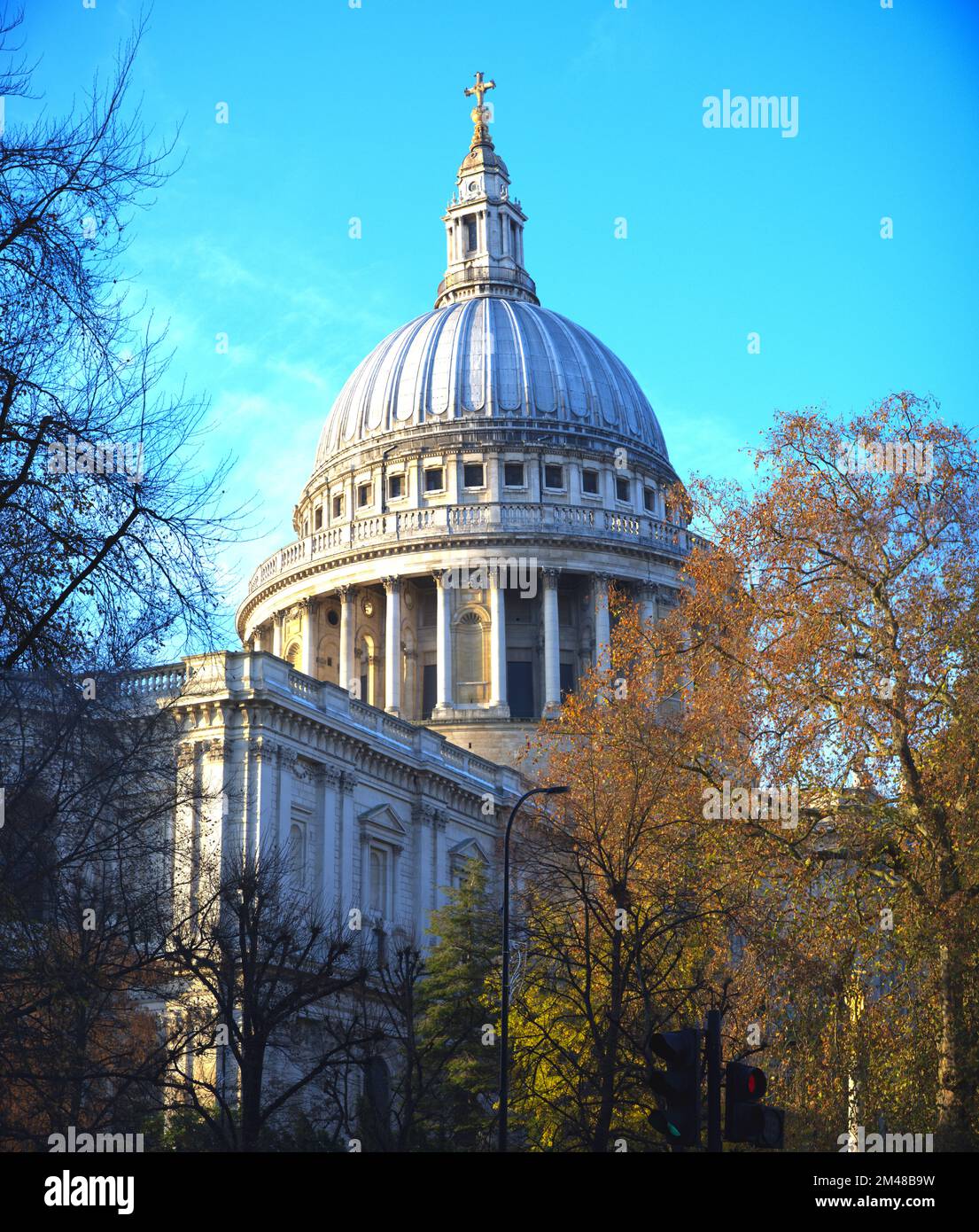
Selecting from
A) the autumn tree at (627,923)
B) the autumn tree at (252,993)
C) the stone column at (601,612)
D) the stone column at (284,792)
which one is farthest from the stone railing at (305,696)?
the stone column at (601,612)

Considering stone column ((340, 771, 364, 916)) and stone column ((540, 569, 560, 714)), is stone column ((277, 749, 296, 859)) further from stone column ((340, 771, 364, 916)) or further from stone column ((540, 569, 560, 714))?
stone column ((540, 569, 560, 714))

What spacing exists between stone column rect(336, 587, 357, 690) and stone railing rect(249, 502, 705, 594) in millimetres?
2041

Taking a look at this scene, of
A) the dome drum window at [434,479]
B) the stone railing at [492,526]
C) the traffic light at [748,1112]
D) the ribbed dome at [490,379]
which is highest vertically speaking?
the ribbed dome at [490,379]

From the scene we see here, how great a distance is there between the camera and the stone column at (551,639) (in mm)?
80188

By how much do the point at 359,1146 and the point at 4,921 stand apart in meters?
21.5

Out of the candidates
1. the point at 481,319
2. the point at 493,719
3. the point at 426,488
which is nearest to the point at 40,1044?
the point at 493,719

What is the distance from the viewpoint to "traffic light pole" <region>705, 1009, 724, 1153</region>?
17344 mm

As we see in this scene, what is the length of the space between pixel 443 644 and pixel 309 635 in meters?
8.83

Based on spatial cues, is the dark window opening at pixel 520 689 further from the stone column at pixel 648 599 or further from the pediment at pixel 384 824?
the pediment at pixel 384 824

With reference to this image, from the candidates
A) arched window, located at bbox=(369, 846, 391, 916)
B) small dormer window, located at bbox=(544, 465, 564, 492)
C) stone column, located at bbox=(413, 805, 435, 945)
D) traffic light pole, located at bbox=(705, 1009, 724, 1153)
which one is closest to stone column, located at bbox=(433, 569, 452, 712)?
small dormer window, located at bbox=(544, 465, 564, 492)

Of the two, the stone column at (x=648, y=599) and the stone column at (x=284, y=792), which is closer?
the stone column at (x=284, y=792)

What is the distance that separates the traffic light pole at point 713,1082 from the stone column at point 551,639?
61.0 metres

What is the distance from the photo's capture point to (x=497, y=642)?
263 ft
